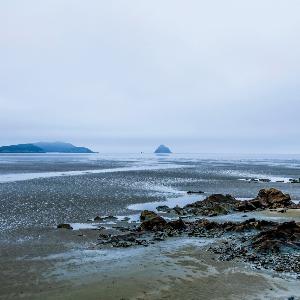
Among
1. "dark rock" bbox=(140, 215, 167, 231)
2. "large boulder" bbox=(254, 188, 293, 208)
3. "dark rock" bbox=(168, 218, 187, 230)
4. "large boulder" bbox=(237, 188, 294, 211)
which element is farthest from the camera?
"large boulder" bbox=(254, 188, 293, 208)

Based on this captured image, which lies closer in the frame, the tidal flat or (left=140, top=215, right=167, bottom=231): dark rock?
the tidal flat

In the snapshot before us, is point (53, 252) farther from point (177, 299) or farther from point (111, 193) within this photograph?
point (111, 193)

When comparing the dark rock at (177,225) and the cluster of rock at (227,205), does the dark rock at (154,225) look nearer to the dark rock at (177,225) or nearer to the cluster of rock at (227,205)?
the dark rock at (177,225)

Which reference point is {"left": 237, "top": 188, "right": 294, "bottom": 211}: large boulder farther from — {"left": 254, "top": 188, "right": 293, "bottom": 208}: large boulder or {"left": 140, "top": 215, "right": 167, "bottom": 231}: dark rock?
{"left": 140, "top": 215, "right": 167, "bottom": 231}: dark rock

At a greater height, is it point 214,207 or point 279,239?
point 279,239

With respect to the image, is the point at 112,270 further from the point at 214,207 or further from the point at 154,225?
the point at 214,207

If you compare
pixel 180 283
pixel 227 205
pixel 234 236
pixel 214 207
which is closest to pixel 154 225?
pixel 234 236

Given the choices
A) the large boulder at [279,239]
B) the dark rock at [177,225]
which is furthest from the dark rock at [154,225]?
the large boulder at [279,239]

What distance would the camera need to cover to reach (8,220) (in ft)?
112

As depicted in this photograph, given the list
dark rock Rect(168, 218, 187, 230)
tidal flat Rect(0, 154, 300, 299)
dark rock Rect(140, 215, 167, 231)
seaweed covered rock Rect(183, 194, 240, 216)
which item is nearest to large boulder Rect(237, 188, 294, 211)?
seaweed covered rock Rect(183, 194, 240, 216)

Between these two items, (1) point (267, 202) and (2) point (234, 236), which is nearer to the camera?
(2) point (234, 236)

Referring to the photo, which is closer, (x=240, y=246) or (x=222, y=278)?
(x=222, y=278)

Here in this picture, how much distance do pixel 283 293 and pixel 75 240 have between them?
600 inches

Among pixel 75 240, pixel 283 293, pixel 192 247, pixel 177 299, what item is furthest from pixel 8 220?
pixel 283 293
